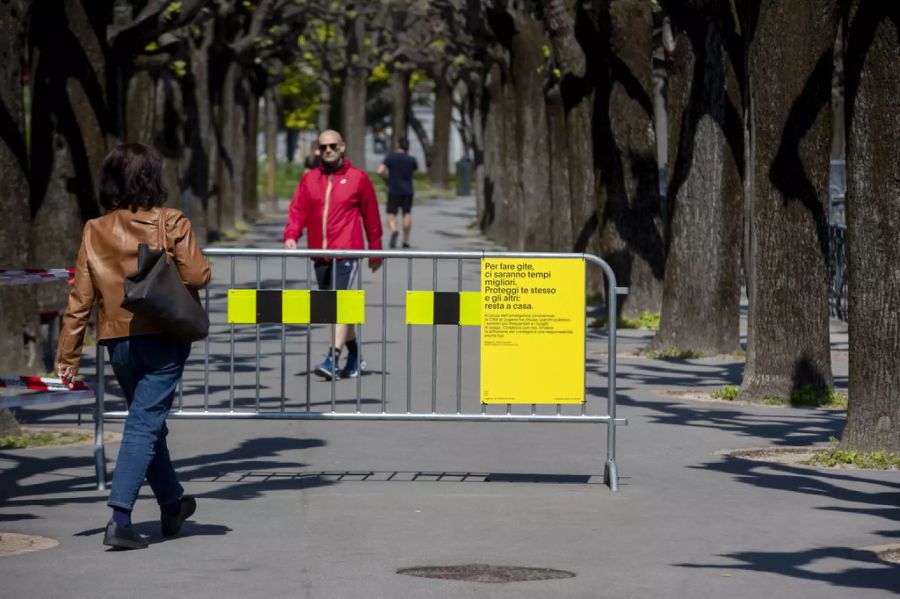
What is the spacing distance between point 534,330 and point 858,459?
194 centimetres

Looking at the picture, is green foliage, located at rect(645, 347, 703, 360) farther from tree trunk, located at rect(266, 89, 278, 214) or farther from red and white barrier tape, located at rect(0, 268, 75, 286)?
tree trunk, located at rect(266, 89, 278, 214)

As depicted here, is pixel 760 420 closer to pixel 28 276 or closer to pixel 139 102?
pixel 28 276

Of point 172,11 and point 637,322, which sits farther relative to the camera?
point 172,11

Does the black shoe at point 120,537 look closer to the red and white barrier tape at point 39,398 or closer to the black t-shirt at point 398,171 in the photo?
the red and white barrier tape at point 39,398

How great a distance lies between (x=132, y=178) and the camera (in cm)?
830

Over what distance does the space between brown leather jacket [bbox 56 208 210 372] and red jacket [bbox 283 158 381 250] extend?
6556mm

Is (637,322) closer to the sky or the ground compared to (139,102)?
closer to the ground

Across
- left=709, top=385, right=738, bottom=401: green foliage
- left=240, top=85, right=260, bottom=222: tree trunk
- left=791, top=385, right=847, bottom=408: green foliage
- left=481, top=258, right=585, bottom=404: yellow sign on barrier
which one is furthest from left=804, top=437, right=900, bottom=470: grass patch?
left=240, top=85, right=260, bottom=222: tree trunk

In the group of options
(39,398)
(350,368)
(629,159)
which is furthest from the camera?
(629,159)

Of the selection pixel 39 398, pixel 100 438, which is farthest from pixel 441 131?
pixel 39 398

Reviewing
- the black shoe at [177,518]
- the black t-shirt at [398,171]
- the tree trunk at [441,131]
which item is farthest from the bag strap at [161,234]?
the tree trunk at [441,131]

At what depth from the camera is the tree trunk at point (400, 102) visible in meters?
67.4

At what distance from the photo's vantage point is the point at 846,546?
326 inches

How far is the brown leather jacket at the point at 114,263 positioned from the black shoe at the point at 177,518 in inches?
30.7
